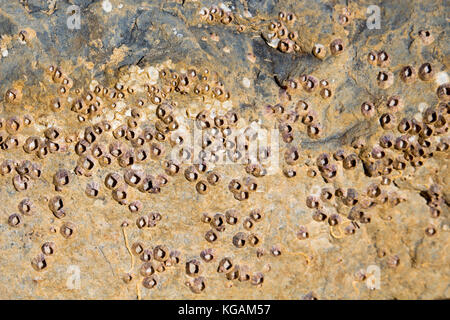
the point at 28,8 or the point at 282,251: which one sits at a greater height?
the point at 28,8

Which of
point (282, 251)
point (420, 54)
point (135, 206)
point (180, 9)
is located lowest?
point (282, 251)

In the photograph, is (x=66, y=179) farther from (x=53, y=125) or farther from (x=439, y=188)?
(x=439, y=188)

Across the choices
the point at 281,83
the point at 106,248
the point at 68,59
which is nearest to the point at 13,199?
the point at 106,248

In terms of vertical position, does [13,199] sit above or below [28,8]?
below

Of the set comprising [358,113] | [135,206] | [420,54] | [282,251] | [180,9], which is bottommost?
[282,251]

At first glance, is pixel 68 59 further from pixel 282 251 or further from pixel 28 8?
pixel 282 251

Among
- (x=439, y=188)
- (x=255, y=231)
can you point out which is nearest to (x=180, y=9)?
(x=255, y=231)
